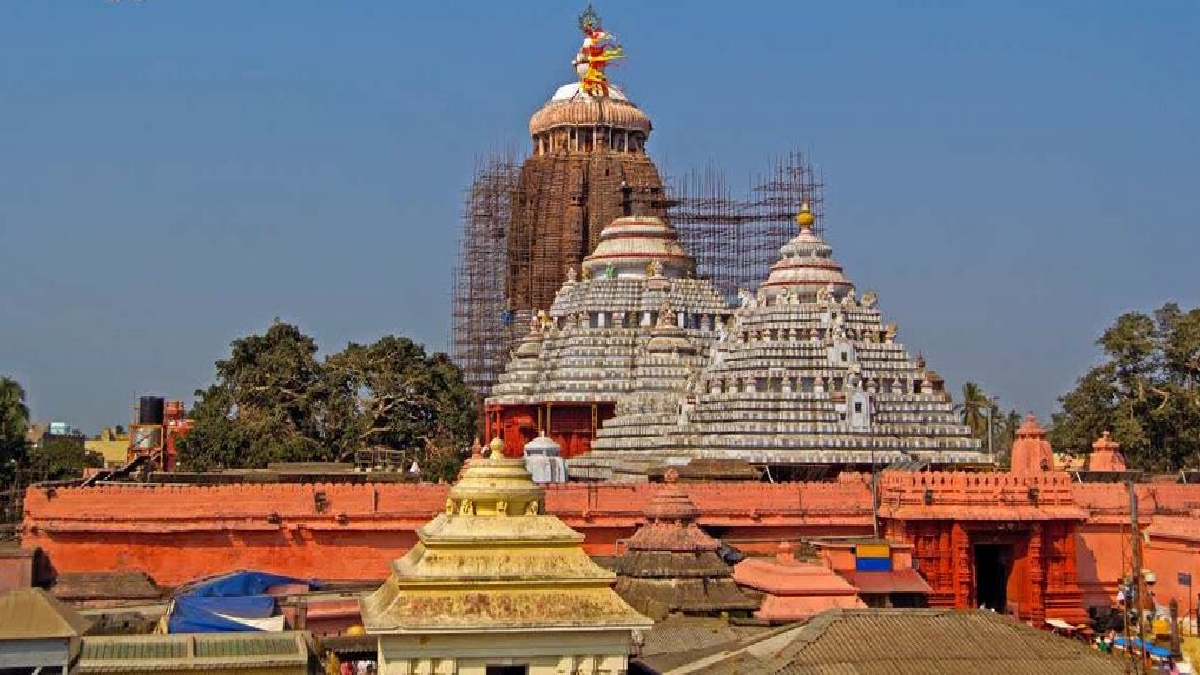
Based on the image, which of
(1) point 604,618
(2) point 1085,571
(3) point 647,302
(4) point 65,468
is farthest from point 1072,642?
(4) point 65,468

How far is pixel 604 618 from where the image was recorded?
19609 millimetres

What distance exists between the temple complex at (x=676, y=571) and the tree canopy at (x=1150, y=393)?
29.6m

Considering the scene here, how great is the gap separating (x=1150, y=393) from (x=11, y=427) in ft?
127

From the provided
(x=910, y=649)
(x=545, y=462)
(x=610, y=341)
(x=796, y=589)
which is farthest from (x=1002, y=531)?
(x=610, y=341)

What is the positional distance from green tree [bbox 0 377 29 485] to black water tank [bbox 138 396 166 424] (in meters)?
11.2

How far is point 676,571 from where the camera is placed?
3275 cm

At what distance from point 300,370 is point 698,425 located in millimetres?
18738

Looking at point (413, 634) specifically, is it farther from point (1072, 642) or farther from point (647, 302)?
point (647, 302)

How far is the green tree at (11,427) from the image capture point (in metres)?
61.3

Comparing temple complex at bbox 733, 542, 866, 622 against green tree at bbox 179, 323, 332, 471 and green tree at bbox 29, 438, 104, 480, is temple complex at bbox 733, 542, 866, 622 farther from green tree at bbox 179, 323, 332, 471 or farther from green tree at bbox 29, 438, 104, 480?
green tree at bbox 29, 438, 104, 480

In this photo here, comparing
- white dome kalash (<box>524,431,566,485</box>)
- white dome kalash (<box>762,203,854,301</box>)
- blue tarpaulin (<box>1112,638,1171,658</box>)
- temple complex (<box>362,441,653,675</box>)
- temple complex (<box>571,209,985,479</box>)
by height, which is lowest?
blue tarpaulin (<box>1112,638,1171,658</box>)

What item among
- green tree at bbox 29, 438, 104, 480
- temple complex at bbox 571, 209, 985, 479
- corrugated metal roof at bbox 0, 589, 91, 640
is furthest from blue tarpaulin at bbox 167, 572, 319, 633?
green tree at bbox 29, 438, 104, 480

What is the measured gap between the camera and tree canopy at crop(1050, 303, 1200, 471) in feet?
196

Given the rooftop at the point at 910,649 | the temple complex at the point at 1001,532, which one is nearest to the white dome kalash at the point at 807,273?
the temple complex at the point at 1001,532
